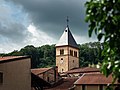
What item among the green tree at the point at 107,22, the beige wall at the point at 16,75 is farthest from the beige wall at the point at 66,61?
the green tree at the point at 107,22

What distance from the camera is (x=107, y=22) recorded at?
3764 millimetres

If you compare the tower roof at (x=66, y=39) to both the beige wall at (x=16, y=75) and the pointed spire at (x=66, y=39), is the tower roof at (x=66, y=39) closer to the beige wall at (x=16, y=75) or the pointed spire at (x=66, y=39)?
the pointed spire at (x=66, y=39)

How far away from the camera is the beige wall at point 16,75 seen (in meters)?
27.3

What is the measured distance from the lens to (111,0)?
3.83 meters

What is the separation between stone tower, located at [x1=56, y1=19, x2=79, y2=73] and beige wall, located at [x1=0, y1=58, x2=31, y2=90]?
59.6 meters

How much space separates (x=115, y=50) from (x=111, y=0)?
58 centimetres

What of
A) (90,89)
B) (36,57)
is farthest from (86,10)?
(36,57)

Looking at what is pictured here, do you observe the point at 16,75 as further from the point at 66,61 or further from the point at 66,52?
the point at 66,61

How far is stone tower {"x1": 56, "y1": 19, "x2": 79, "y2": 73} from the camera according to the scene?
9069 centimetres

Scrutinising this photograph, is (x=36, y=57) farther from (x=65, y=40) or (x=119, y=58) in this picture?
(x=119, y=58)

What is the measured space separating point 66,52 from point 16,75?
62125mm

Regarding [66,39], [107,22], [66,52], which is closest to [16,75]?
[107,22]

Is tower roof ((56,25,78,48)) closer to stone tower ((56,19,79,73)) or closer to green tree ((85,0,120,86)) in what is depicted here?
stone tower ((56,19,79,73))

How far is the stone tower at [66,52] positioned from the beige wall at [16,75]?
5965 cm
